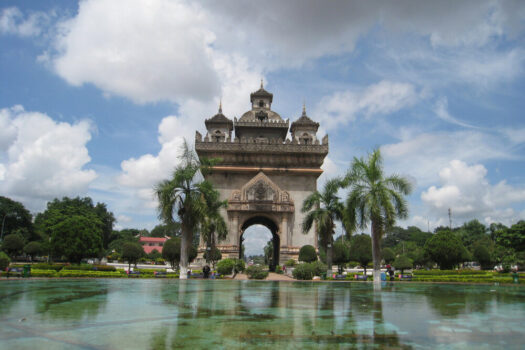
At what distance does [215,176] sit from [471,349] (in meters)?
35.2

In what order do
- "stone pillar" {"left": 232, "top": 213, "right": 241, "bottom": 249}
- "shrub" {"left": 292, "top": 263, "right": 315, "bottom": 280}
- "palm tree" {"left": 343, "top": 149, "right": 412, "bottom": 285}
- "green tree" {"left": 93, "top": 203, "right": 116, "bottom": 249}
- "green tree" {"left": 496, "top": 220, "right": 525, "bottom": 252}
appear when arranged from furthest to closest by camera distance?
"green tree" {"left": 93, "top": 203, "right": 116, "bottom": 249} → "stone pillar" {"left": 232, "top": 213, "right": 241, "bottom": 249} → "green tree" {"left": 496, "top": 220, "right": 525, "bottom": 252} → "shrub" {"left": 292, "top": 263, "right": 315, "bottom": 280} → "palm tree" {"left": 343, "top": 149, "right": 412, "bottom": 285}

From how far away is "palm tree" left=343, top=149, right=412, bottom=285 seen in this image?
1862cm

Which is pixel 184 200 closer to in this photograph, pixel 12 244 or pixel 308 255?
pixel 308 255

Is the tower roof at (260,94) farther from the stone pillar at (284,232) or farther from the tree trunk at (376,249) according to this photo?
the tree trunk at (376,249)

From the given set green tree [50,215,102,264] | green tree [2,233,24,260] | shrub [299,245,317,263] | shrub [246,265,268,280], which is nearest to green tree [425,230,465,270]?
shrub [299,245,317,263]

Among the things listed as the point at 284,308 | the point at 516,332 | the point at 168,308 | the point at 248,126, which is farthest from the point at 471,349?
the point at 248,126

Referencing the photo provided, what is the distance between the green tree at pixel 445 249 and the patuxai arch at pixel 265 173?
11.5 m

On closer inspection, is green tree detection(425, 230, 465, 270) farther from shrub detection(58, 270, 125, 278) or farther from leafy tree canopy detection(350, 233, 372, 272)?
shrub detection(58, 270, 125, 278)

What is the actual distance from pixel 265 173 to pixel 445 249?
57.4 ft

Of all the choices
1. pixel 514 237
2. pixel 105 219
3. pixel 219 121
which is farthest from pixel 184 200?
pixel 105 219

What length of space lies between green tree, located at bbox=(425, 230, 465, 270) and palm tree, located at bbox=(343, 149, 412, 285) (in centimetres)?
1102

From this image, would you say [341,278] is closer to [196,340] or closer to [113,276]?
[113,276]

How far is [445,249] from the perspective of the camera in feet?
91.3

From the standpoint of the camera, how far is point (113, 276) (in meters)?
22.5
